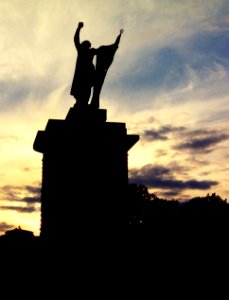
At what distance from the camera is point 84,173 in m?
9.02

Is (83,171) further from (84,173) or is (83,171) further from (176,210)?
(176,210)

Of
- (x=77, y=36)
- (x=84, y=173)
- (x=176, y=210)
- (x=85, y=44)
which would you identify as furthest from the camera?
(x=176, y=210)

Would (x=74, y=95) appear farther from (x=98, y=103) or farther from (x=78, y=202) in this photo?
(x=78, y=202)

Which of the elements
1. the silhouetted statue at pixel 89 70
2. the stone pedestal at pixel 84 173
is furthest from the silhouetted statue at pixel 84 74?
the stone pedestal at pixel 84 173

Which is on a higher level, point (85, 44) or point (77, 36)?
point (77, 36)

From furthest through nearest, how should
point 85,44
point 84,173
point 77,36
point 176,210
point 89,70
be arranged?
point 176,210 < point 89,70 < point 85,44 < point 77,36 < point 84,173

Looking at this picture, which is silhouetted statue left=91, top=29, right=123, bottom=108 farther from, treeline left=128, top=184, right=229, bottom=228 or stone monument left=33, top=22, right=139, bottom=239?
treeline left=128, top=184, right=229, bottom=228

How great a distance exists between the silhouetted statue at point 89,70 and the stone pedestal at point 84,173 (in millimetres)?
594

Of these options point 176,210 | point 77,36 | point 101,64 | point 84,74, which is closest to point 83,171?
point 84,74

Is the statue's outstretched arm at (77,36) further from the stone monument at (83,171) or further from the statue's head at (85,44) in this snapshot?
the statue's head at (85,44)

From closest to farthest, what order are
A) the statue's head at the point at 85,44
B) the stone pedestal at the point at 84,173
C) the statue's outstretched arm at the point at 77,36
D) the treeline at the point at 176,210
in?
the stone pedestal at the point at 84,173
the statue's outstretched arm at the point at 77,36
the statue's head at the point at 85,44
the treeline at the point at 176,210

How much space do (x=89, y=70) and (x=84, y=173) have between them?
234 centimetres

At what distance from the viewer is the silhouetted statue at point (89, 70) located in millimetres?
9820

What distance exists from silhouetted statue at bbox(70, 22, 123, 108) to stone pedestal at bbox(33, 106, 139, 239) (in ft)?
1.95
